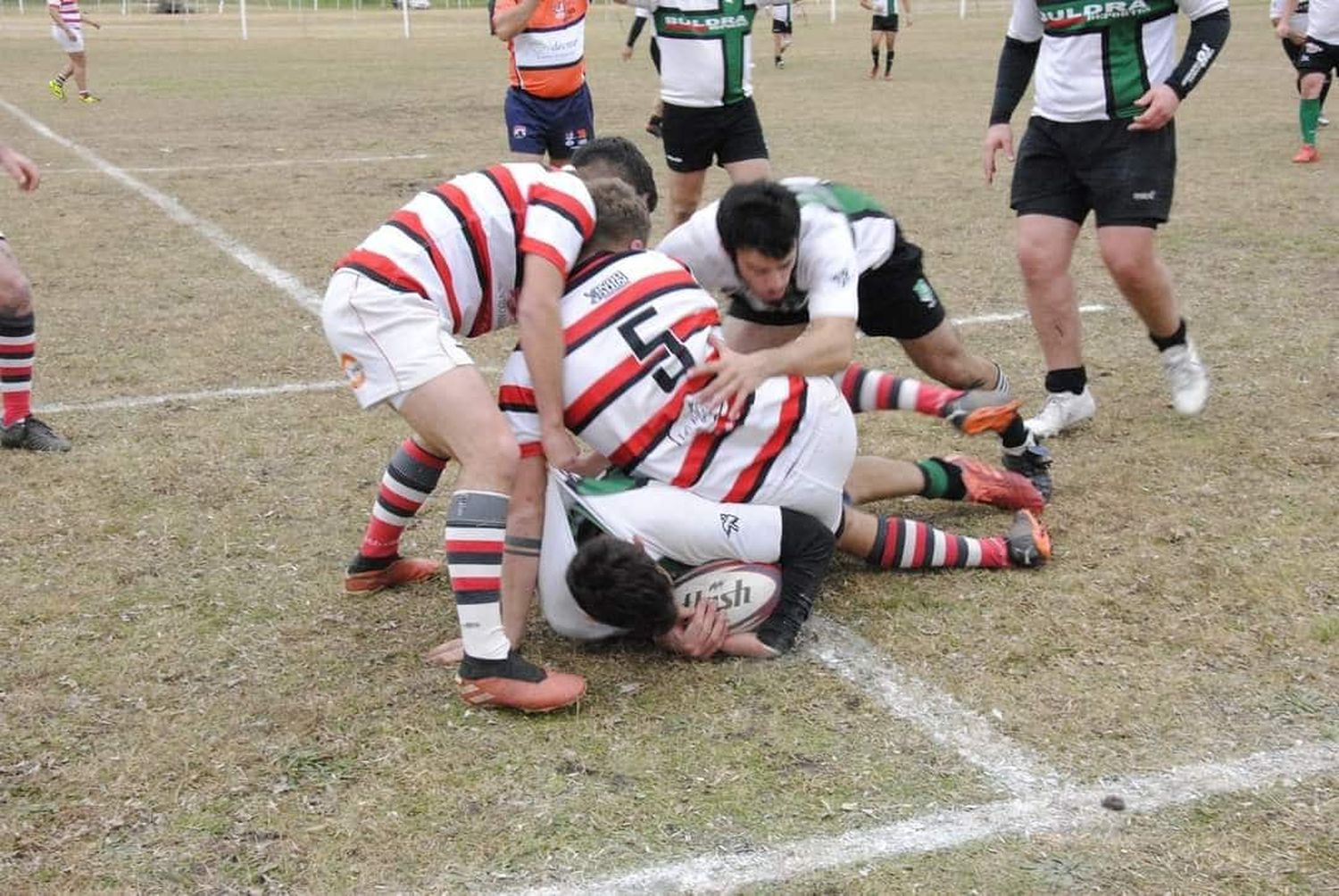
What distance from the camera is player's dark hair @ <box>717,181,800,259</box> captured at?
3.96 meters

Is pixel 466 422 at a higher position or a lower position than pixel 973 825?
higher

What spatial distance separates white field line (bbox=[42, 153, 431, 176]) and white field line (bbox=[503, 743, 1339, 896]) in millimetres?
10648

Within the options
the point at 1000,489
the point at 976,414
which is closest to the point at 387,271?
the point at 976,414

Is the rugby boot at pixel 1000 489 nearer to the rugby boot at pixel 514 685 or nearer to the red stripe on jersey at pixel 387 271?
the rugby boot at pixel 514 685

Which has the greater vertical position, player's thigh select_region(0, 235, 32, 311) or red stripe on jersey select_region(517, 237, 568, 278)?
red stripe on jersey select_region(517, 237, 568, 278)

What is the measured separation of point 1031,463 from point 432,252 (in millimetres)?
2186

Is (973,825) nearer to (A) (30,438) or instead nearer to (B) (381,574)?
(B) (381,574)

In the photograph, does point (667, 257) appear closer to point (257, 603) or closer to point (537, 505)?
point (537, 505)

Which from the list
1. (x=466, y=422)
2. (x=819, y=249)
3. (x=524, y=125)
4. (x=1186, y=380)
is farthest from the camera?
(x=524, y=125)

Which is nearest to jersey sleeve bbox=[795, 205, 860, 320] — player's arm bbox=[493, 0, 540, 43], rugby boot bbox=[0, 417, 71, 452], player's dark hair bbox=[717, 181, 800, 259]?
player's dark hair bbox=[717, 181, 800, 259]

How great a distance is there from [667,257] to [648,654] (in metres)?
1.15

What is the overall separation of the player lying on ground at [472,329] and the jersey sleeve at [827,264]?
2.33ft

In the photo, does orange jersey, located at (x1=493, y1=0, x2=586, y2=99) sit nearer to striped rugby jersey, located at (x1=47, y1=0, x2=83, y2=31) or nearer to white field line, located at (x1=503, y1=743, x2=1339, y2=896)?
white field line, located at (x1=503, y1=743, x2=1339, y2=896)

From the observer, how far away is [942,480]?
4781 mm
